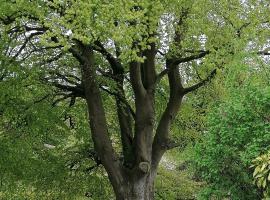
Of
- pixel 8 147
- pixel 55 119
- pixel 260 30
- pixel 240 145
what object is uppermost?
pixel 260 30

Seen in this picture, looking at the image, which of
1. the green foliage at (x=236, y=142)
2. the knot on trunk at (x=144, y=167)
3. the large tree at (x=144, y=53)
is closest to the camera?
the green foliage at (x=236, y=142)

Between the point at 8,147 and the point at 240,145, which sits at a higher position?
the point at 8,147

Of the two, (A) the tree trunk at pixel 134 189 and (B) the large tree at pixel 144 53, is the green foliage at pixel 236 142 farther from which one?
(A) the tree trunk at pixel 134 189

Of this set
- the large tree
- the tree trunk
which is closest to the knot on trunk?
the large tree

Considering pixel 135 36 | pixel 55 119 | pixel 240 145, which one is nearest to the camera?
pixel 135 36

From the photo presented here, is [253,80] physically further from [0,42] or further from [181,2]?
[0,42]

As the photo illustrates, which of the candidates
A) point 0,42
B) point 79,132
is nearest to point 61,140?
point 79,132

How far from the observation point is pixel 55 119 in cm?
1656

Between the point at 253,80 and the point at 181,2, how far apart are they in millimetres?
2688

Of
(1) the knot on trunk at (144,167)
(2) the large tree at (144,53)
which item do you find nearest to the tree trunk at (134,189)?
(2) the large tree at (144,53)

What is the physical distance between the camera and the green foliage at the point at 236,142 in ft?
39.8

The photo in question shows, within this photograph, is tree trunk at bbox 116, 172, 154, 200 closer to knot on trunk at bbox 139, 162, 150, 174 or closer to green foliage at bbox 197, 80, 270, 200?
knot on trunk at bbox 139, 162, 150, 174

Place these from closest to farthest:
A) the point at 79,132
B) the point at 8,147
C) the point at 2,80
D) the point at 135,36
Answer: the point at 135,36, the point at 2,80, the point at 8,147, the point at 79,132

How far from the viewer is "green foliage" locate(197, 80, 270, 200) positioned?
12117 mm
